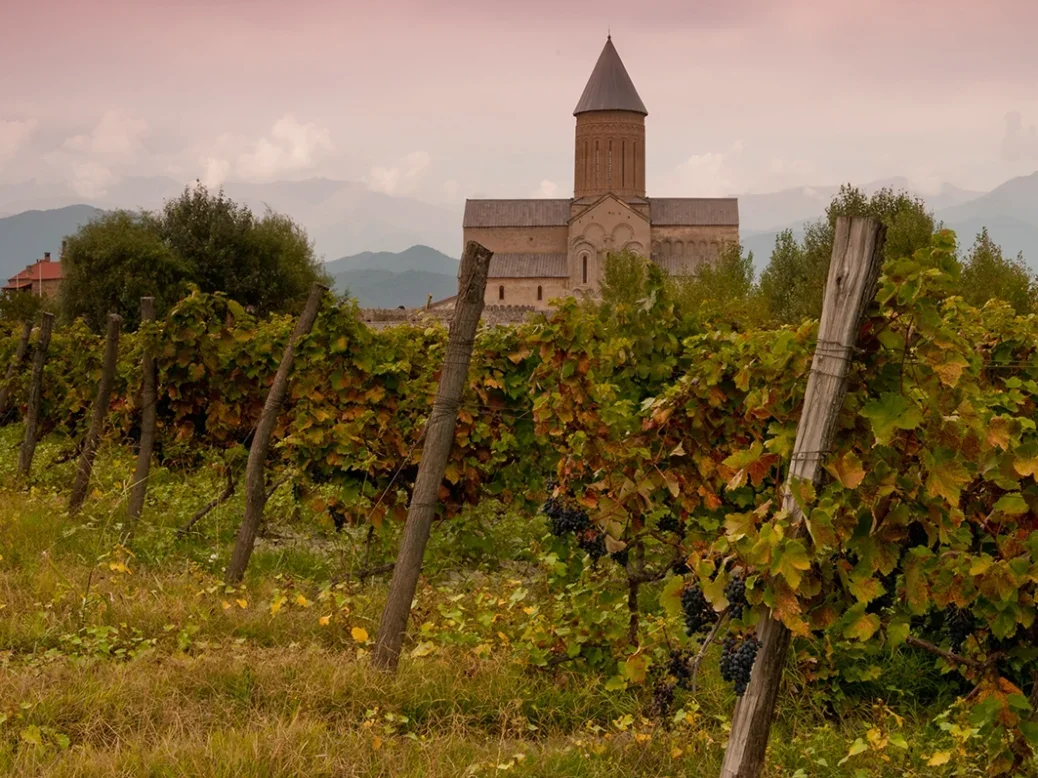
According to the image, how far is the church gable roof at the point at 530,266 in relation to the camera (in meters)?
73.2

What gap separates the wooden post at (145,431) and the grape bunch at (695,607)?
4947mm

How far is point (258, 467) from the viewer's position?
23.4ft

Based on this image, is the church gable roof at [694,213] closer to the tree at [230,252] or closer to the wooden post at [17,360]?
the tree at [230,252]

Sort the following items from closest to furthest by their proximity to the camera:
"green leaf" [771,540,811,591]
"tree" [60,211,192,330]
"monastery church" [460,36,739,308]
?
"green leaf" [771,540,811,591]
"tree" [60,211,192,330]
"monastery church" [460,36,739,308]

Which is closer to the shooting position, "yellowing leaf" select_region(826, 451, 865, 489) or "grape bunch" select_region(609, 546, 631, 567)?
"yellowing leaf" select_region(826, 451, 865, 489)

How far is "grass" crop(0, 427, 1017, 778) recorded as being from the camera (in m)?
4.05

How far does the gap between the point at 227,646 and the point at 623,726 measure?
2028 millimetres

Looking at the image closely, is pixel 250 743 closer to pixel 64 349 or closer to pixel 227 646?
pixel 227 646

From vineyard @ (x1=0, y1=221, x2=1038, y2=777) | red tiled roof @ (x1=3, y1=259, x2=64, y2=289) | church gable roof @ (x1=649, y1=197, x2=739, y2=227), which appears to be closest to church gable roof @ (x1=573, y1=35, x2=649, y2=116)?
church gable roof @ (x1=649, y1=197, x2=739, y2=227)

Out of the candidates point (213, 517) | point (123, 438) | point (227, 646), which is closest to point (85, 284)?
point (123, 438)

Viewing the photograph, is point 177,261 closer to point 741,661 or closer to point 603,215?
point 603,215

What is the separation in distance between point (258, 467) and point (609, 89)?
240 feet

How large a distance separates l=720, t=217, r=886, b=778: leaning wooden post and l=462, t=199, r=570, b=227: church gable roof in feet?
239

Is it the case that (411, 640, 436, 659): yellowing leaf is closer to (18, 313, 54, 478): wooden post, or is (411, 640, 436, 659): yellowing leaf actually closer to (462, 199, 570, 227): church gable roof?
(18, 313, 54, 478): wooden post
